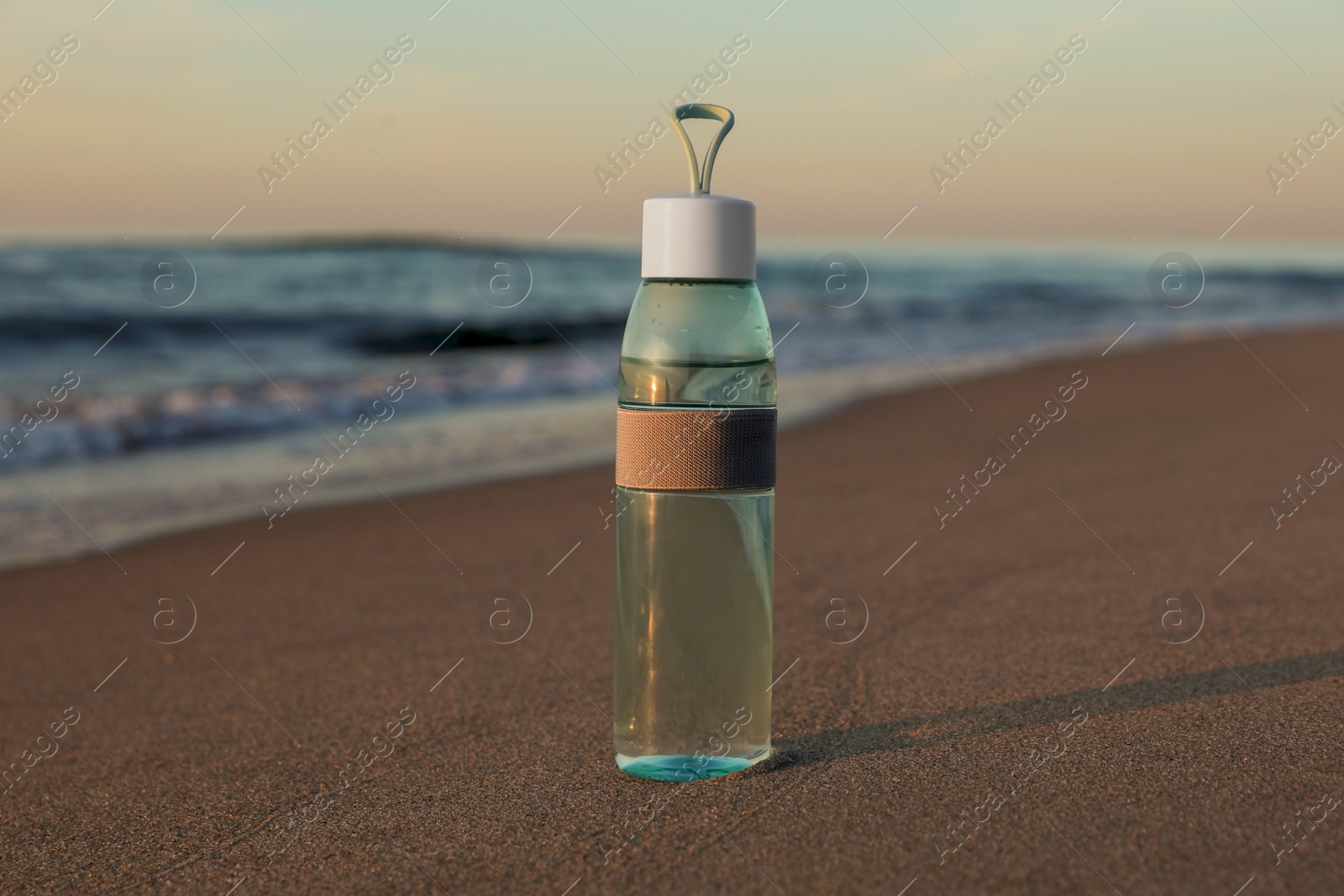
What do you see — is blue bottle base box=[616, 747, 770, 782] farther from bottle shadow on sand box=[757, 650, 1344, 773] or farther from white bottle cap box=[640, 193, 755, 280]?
white bottle cap box=[640, 193, 755, 280]

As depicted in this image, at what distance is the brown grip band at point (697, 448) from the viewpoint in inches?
67.0

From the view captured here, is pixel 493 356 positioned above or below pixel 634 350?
below

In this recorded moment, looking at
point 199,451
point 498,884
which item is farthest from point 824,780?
point 199,451

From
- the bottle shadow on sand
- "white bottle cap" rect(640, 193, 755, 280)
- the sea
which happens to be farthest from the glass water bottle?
the sea

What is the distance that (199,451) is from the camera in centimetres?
660

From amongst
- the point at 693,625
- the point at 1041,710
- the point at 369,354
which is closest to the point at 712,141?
the point at 693,625

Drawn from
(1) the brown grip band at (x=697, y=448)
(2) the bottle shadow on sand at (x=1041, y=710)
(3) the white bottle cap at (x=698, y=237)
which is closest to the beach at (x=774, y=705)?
(2) the bottle shadow on sand at (x=1041, y=710)

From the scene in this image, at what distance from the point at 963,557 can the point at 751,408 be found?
1.80 metres

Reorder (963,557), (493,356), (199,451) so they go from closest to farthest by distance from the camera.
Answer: (963,557)
(199,451)
(493,356)

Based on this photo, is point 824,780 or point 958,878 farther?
point 824,780

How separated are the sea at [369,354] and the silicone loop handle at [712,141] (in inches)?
128

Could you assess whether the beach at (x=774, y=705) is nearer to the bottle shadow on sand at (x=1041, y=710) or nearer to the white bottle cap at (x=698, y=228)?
the bottle shadow on sand at (x=1041, y=710)

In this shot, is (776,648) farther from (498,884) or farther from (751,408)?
(498,884)

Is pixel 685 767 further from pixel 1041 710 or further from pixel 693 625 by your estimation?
pixel 1041 710
